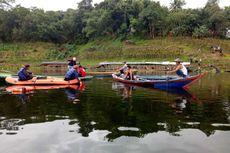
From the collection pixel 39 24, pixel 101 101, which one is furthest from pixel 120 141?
pixel 39 24

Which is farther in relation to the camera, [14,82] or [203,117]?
[14,82]

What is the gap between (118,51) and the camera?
56.6 metres

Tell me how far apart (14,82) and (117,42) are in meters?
40.7

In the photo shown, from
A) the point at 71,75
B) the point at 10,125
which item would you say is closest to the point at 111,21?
the point at 71,75

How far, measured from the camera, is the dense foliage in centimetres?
6047

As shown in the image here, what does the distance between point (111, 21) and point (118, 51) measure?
445 inches

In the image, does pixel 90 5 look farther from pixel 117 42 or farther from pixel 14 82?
pixel 14 82

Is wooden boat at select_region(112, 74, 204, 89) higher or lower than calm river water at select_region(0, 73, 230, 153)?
higher

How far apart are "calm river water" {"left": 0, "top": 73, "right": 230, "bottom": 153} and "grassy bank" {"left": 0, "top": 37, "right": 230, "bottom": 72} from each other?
34.1 m

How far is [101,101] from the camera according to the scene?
15844 millimetres

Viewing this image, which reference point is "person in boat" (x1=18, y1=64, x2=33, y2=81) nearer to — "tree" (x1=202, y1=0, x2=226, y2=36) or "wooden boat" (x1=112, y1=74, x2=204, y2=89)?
"wooden boat" (x1=112, y1=74, x2=204, y2=89)

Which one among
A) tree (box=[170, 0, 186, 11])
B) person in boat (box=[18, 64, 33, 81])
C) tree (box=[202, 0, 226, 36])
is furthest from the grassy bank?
person in boat (box=[18, 64, 33, 81])

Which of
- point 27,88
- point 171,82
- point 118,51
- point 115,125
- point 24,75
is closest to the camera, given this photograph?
Result: point 115,125

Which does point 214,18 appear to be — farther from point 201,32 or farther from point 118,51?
point 118,51
